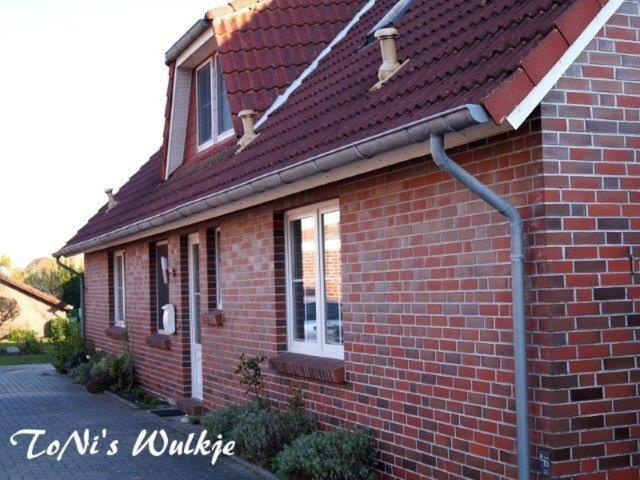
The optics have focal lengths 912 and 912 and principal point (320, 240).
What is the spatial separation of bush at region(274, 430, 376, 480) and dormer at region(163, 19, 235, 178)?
17.9ft

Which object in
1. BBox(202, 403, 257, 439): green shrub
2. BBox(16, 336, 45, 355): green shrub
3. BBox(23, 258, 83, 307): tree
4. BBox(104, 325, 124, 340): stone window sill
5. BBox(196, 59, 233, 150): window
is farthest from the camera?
BBox(23, 258, 83, 307): tree

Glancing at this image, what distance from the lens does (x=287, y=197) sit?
8.80m

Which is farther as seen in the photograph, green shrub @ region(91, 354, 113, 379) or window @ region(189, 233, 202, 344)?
green shrub @ region(91, 354, 113, 379)

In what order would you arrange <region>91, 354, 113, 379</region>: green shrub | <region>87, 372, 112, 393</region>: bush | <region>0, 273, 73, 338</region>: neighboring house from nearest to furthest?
1. <region>87, 372, 112, 393</region>: bush
2. <region>91, 354, 113, 379</region>: green shrub
3. <region>0, 273, 73, 338</region>: neighboring house

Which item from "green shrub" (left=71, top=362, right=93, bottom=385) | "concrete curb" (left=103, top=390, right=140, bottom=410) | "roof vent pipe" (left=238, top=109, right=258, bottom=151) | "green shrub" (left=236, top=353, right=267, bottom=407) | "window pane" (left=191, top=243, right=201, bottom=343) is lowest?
"concrete curb" (left=103, top=390, right=140, bottom=410)

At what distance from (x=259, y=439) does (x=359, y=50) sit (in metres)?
4.23

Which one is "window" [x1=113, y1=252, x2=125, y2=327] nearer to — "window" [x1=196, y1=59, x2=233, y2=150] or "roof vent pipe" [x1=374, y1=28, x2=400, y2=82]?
"window" [x1=196, y1=59, x2=233, y2=150]

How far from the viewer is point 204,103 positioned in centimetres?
1300

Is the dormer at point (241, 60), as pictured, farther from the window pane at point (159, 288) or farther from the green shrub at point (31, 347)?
the green shrub at point (31, 347)

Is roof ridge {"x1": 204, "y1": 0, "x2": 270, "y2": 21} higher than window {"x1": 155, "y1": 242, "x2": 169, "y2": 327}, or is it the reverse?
roof ridge {"x1": 204, "y1": 0, "x2": 270, "y2": 21}

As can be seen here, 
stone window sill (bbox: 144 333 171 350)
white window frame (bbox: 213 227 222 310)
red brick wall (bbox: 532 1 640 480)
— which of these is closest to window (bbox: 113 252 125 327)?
stone window sill (bbox: 144 333 171 350)

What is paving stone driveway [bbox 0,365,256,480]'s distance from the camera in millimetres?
8648

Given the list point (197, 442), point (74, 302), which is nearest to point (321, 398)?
point (197, 442)

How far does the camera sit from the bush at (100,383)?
48.9 feet
